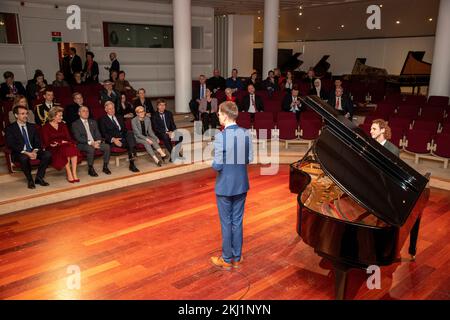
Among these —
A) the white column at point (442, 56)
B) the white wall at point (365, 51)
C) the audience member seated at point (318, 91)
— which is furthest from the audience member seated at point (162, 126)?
the white wall at point (365, 51)

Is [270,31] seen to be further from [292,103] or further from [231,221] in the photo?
[231,221]

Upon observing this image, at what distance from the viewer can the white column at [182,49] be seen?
32.2 ft

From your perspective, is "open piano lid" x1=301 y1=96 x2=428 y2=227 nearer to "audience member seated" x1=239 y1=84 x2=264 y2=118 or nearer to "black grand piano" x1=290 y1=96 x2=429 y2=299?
"black grand piano" x1=290 y1=96 x2=429 y2=299

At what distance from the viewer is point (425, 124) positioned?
23.5ft

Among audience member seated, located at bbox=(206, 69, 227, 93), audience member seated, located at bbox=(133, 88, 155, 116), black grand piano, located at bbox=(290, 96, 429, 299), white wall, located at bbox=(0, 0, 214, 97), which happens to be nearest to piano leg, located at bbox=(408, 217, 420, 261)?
black grand piano, located at bbox=(290, 96, 429, 299)

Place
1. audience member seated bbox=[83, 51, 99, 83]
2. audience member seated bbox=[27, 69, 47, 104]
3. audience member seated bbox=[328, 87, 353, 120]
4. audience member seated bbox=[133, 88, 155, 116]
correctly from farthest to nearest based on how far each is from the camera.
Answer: audience member seated bbox=[83, 51, 99, 83] → audience member seated bbox=[328, 87, 353, 120] → audience member seated bbox=[27, 69, 47, 104] → audience member seated bbox=[133, 88, 155, 116]

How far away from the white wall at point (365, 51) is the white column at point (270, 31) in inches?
282

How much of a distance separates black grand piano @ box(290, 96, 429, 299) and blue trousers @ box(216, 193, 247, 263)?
588 millimetres

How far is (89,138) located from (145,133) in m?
1.01

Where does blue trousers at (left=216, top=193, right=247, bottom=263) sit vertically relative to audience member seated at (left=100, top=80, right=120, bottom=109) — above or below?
below

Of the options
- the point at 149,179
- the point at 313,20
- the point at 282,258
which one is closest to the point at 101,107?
the point at 149,179

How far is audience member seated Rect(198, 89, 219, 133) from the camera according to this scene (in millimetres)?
8539

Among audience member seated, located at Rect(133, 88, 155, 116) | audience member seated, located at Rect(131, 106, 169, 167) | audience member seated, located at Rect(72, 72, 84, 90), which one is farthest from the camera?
audience member seated, located at Rect(72, 72, 84, 90)
